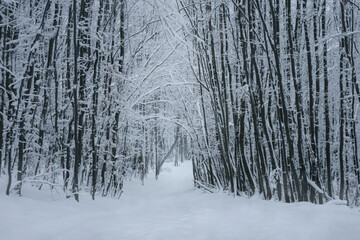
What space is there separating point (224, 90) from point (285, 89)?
116 centimetres

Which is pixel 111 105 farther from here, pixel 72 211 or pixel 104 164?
pixel 72 211

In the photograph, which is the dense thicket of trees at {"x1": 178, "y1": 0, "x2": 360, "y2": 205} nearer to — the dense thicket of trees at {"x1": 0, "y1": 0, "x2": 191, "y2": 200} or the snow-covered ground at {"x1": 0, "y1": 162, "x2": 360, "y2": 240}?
the snow-covered ground at {"x1": 0, "y1": 162, "x2": 360, "y2": 240}

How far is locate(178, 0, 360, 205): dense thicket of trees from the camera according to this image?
3662 millimetres

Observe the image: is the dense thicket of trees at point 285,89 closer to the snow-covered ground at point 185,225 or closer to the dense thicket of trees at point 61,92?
the snow-covered ground at point 185,225

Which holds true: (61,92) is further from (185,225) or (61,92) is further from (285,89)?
(285,89)

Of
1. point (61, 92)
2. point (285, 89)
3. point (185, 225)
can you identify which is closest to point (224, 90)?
point (285, 89)

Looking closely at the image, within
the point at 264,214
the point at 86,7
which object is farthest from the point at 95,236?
the point at 86,7

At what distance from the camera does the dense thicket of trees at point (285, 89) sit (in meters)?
3.66

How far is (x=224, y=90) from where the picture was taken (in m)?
4.74

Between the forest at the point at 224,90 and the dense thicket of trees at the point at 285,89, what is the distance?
0.02 meters

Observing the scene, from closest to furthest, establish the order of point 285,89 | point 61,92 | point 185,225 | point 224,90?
point 185,225
point 285,89
point 224,90
point 61,92

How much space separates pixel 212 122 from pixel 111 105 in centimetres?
254

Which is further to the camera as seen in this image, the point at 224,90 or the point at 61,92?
the point at 61,92

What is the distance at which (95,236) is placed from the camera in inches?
84.7
